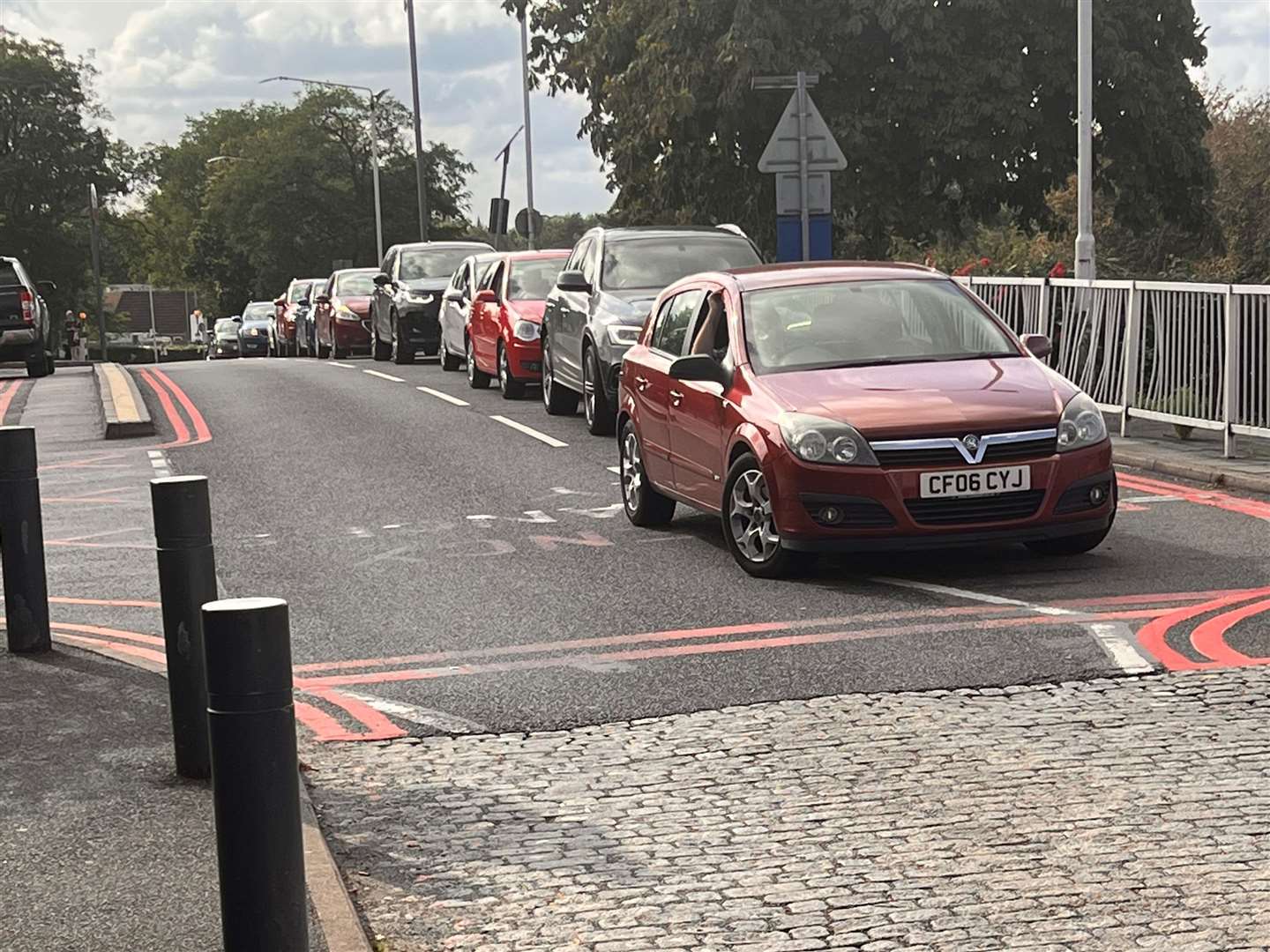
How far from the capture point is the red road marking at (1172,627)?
767 cm

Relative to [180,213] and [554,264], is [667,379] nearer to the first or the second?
[554,264]

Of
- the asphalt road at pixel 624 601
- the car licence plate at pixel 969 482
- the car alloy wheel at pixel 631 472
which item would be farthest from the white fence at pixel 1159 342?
the car licence plate at pixel 969 482

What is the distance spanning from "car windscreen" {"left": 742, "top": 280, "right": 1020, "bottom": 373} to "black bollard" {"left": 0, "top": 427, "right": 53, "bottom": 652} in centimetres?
408

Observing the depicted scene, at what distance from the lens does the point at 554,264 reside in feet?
79.3

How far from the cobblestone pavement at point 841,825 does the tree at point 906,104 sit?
22119mm

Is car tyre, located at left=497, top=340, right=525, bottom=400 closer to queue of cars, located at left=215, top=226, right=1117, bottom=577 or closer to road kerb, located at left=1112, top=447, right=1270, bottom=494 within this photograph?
road kerb, located at left=1112, top=447, right=1270, bottom=494

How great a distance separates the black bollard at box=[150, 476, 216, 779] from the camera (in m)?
A: 6.21

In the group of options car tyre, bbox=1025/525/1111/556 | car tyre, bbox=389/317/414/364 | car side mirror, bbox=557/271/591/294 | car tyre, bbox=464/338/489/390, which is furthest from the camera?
car tyre, bbox=389/317/414/364

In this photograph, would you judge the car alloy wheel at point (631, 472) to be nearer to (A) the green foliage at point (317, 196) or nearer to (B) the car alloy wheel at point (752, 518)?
(B) the car alloy wheel at point (752, 518)

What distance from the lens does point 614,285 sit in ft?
62.2

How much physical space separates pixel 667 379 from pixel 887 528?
2479 mm

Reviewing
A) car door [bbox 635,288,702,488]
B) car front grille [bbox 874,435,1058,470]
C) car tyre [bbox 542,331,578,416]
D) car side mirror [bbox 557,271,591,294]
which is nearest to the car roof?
car door [bbox 635,288,702,488]

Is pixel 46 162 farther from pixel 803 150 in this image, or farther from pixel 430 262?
pixel 803 150

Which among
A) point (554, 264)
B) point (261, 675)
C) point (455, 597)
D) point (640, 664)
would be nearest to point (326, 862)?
point (261, 675)
